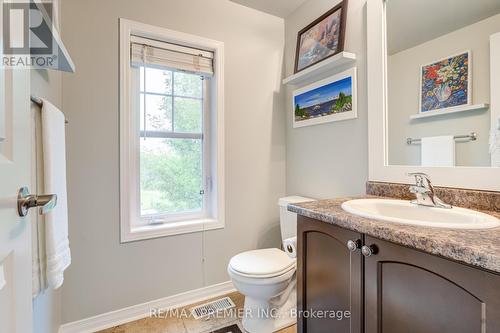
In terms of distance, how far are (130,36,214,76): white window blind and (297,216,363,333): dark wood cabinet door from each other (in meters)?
1.37

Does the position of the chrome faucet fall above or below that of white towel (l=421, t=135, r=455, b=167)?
below

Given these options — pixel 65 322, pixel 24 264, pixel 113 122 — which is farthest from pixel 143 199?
pixel 24 264

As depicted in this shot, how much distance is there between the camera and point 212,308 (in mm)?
1752

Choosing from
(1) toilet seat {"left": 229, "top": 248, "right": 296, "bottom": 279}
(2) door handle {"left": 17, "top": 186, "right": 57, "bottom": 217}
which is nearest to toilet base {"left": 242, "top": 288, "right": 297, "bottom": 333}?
(1) toilet seat {"left": 229, "top": 248, "right": 296, "bottom": 279}

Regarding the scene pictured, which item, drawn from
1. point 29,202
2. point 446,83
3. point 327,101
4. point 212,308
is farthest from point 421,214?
point 212,308

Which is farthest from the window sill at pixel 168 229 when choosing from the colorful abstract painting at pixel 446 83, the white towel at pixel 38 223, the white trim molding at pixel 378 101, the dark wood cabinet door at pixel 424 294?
the colorful abstract painting at pixel 446 83

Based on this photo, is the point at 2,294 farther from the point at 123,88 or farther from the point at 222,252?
the point at 222,252

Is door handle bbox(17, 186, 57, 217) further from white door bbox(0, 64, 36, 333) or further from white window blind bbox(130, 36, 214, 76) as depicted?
white window blind bbox(130, 36, 214, 76)

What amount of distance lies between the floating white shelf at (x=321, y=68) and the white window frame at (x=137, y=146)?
594mm

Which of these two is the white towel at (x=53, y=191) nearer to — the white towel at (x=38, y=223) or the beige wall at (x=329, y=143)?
the white towel at (x=38, y=223)

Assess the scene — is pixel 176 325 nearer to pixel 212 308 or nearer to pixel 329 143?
pixel 212 308

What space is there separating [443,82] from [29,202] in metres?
1.61

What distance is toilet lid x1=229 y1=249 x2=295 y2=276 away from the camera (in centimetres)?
141

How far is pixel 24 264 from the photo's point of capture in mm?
607
